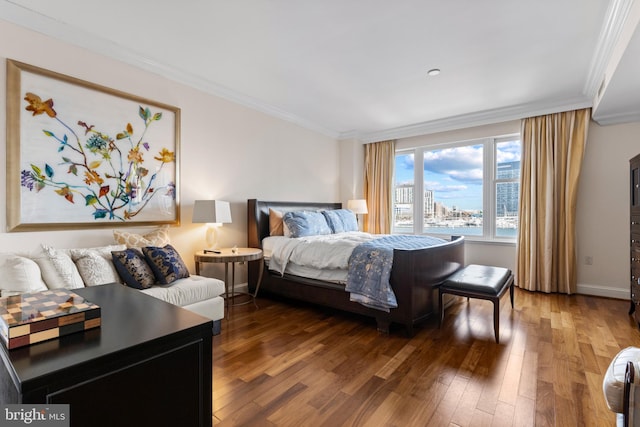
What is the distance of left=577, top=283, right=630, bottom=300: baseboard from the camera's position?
12.6 ft

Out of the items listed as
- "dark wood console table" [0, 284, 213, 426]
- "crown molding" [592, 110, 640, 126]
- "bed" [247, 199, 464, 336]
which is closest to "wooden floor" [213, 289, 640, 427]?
"bed" [247, 199, 464, 336]

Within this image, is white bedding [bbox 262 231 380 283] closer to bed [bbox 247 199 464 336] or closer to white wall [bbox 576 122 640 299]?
bed [bbox 247 199 464 336]

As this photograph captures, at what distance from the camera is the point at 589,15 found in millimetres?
2318

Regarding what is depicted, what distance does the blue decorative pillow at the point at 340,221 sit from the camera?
4.57m

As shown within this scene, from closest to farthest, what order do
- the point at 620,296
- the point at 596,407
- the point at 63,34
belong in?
the point at 596,407
the point at 63,34
the point at 620,296

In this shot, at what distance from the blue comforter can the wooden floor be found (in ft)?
0.99

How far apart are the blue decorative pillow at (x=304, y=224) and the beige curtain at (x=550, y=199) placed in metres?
2.85

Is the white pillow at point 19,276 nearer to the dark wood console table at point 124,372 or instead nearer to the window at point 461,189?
the dark wood console table at point 124,372

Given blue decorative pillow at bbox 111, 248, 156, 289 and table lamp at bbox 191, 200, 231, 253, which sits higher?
table lamp at bbox 191, 200, 231, 253

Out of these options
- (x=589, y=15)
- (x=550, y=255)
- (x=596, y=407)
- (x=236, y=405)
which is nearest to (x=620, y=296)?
(x=550, y=255)

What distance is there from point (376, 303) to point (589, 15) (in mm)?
2812

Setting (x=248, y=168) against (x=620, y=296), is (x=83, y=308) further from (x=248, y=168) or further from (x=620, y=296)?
(x=620, y=296)

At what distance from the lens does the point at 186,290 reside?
2.50 metres

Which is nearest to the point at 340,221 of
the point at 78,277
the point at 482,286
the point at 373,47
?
the point at 482,286
